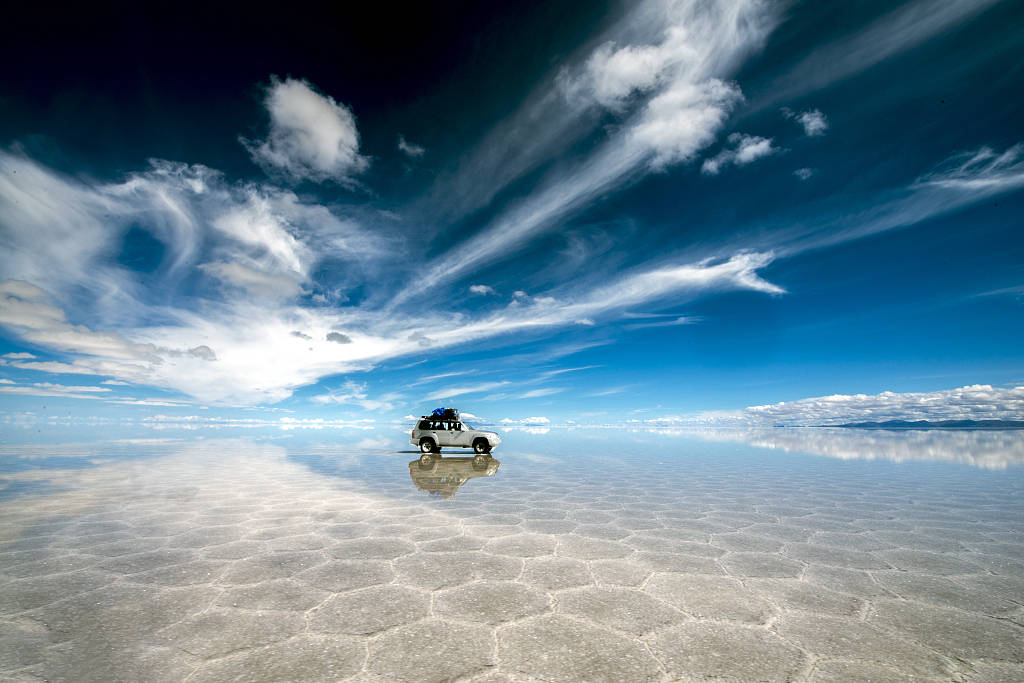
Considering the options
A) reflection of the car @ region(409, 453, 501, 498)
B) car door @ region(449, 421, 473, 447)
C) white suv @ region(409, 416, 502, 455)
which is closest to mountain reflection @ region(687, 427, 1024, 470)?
white suv @ region(409, 416, 502, 455)

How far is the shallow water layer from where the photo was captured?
119 inches

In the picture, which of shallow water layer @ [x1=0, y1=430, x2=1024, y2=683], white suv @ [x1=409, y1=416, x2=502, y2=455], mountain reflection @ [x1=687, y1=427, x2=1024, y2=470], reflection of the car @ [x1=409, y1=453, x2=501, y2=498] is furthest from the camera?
mountain reflection @ [x1=687, y1=427, x2=1024, y2=470]

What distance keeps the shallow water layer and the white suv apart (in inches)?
426

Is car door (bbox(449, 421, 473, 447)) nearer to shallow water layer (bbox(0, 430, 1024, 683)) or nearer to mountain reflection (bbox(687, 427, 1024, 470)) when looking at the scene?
shallow water layer (bbox(0, 430, 1024, 683))

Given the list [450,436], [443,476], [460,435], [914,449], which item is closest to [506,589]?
[443,476]

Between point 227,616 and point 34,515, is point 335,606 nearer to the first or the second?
point 227,616

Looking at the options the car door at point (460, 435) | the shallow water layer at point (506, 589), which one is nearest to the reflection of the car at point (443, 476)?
the shallow water layer at point (506, 589)

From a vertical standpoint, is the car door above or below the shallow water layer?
above

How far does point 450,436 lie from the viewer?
2091 centimetres

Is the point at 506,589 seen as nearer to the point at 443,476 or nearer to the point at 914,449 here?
the point at 443,476

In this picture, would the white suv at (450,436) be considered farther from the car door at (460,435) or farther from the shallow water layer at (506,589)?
the shallow water layer at (506,589)

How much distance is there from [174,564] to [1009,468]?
1148 inches

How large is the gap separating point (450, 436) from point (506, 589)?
17.0 meters

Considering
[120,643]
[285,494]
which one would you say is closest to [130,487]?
[285,494]
